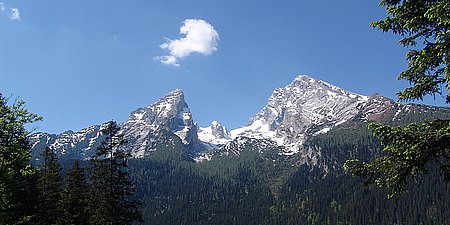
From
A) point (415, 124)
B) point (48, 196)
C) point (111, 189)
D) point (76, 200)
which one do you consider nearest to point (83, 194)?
point (76, 200)

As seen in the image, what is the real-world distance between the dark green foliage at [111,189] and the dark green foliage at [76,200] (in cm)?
255

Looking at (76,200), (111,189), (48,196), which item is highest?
(111,189)

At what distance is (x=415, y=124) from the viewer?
11.7m

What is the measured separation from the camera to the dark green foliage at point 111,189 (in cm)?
3203

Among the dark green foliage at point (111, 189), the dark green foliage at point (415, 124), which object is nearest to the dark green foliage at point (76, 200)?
the dark green foliage at point (111, 189)

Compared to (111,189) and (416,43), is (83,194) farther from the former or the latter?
(416,43)

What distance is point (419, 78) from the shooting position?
500 inches

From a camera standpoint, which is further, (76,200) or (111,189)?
(76,200)

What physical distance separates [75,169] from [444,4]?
39.6 m

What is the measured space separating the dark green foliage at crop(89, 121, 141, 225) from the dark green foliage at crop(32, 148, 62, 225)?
4444 mm

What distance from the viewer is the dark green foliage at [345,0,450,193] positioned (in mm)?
11273

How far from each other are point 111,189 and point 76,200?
8.29m

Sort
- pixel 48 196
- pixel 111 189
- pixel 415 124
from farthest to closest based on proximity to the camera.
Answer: pixel 48 196, pixel 111 189, pixel 415 124

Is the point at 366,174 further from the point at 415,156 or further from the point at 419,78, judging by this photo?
the point at 419,78
